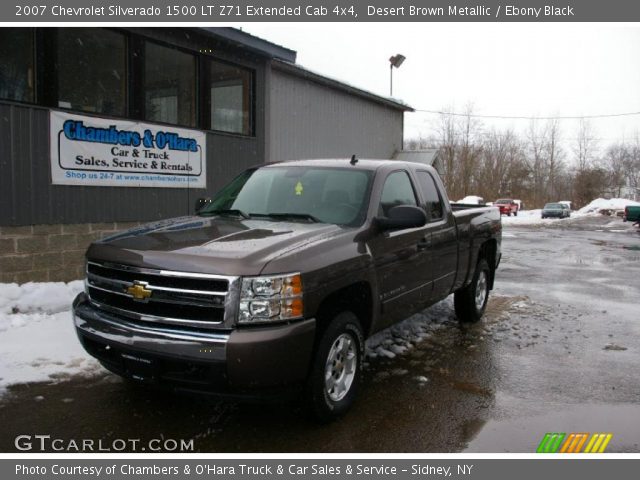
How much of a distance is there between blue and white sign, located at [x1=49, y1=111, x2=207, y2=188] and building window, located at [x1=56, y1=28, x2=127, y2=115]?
0.31 meters

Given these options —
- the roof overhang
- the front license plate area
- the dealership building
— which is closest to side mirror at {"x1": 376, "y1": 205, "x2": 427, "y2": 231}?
the front license plate area

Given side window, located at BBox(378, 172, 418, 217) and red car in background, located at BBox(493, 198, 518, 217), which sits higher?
side window, located at BBox(378, 172, 418, 217)

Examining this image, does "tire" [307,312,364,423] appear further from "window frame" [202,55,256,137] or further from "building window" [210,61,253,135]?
"building window" [210,61,253,135]

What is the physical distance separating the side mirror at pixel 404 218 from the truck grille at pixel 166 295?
5.21ft

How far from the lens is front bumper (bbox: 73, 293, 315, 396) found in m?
3.21

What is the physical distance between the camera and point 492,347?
19.4 ft

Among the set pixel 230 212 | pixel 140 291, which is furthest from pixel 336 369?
pixel 230 212

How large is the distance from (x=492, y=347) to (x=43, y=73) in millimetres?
7029

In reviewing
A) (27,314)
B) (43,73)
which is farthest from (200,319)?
(43,73)

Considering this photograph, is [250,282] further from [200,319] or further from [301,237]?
[301,237]

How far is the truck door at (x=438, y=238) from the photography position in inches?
213

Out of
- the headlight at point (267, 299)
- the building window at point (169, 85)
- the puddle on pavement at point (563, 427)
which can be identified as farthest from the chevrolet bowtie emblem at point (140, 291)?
the building window at point (169, 85)

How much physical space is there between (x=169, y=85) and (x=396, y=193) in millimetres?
6440

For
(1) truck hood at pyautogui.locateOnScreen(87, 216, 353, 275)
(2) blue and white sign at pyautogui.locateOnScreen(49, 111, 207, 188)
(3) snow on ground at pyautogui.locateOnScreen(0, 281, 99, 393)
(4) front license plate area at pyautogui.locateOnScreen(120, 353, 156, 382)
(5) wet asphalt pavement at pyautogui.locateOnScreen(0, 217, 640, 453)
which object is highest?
(2) blue and white sign at pyautogui.locateOnScreen(49, 111, 207, 188)
